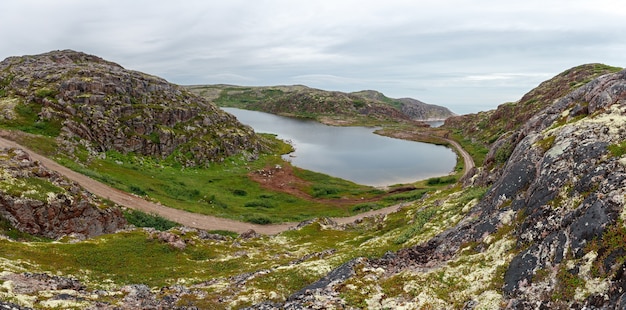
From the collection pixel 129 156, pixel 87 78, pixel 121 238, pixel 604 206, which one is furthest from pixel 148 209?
pixel 87 78

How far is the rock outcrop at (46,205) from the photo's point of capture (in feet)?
153

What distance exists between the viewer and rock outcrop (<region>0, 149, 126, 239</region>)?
4678 centimetres

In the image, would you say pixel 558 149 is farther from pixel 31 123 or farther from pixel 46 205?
pixel 31 123

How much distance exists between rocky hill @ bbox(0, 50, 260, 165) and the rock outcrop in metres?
35.9

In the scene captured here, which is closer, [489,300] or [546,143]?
[489,300]

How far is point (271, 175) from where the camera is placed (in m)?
119

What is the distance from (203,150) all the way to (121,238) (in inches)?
3118

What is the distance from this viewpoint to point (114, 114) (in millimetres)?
114562

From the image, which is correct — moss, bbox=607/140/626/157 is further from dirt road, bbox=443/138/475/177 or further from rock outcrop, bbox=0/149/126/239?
dirt road, bbox=443/138/475/177

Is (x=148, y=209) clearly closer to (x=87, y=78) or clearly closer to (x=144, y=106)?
(x=144, y=106)

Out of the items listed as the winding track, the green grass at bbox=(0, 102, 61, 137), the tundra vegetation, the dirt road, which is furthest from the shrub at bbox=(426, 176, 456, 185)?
the green grass at bbox=(0, 102, 61, 137)

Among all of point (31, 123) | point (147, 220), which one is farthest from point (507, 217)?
point (31, 123)

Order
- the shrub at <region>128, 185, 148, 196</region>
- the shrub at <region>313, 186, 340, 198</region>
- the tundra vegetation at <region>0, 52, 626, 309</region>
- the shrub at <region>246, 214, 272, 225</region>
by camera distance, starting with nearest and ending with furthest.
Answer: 1. the tundra vegetation at <region>0, 52, 626, 309</region>
2. the shrub at <region>246, 214, 272, 225</region>
3. the shrub at <region>128, 185, 148, 196</region>
4. the shrub at <region>313, 186, 340, 198</region>

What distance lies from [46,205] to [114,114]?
73.9 meters
